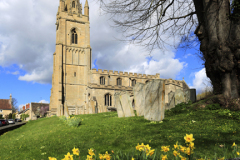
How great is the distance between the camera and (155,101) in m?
7.92

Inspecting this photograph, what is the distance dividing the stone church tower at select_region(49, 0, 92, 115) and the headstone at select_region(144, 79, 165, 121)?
33.6m

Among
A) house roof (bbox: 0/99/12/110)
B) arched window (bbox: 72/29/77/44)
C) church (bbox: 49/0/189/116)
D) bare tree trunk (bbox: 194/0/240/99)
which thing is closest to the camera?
bare tree trunk (bbox: 194/0/240/99)

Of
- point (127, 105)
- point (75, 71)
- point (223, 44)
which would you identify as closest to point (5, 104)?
point (75, 71)

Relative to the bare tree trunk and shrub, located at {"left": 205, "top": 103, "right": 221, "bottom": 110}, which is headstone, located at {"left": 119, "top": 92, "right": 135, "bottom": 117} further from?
the bare tree trunk

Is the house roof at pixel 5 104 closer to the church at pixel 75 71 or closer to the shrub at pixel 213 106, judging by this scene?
the church at pixel 75 71

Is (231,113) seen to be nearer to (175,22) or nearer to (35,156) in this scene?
(175,22)

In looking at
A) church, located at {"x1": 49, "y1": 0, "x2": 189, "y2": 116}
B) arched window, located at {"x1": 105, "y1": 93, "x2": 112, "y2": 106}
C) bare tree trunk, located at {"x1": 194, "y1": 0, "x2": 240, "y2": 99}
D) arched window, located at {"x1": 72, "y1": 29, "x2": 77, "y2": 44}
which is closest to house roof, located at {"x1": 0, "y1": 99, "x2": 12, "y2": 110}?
church, located at {"x1": 49, "y1": 0, "x2": 189, "y2": 116}

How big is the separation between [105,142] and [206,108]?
4.97 metres

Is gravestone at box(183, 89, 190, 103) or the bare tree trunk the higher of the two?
the bare tree trunk

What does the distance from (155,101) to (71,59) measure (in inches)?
1479

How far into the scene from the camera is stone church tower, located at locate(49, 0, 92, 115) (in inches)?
A: 1596

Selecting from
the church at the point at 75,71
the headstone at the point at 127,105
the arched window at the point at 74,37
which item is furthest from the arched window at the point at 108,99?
the headstone at the point at 127,105

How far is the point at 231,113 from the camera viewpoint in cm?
691

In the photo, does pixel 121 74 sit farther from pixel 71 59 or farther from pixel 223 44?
pixel 223 44
